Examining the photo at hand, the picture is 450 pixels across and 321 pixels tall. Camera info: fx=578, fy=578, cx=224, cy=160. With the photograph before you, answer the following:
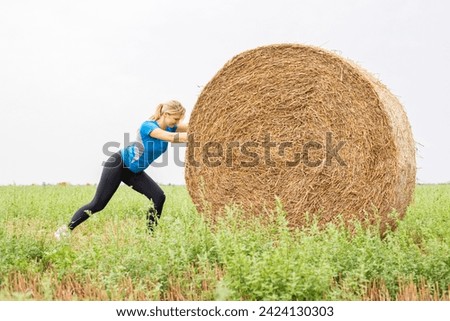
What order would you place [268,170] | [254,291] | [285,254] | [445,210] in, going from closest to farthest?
[254,291]
[285,254]
[268,170]
[445,210]

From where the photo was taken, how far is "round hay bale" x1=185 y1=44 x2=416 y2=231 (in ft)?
20.8

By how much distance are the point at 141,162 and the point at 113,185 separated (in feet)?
1.56

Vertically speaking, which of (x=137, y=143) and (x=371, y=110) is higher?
(x=371, y=110)

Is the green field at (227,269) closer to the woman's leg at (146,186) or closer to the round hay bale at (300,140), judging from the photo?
the round hay bale at (300,140)

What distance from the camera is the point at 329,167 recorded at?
21.4ft

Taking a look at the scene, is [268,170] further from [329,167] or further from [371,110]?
[371,110]

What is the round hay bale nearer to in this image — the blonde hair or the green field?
the blonde hair

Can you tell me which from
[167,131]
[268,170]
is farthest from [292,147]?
A: [167,131]

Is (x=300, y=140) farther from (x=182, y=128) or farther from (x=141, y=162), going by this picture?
(x=141, y=162)

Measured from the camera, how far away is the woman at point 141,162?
7050 millimetres

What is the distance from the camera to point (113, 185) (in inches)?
286

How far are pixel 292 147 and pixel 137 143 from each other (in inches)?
75.4

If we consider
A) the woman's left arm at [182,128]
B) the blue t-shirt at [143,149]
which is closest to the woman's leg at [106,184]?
the blue t-shirt at [143,149]

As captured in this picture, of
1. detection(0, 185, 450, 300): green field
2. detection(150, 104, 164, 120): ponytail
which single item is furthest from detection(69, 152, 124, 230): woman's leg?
detection(0, 185, 450, 300): green field
